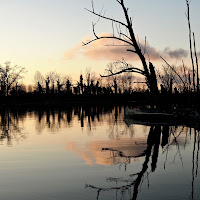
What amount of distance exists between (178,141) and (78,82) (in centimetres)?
11589

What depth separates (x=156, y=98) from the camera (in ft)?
81.4

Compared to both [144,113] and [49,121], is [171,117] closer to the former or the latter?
[144,113]

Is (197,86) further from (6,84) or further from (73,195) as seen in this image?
(6,84)

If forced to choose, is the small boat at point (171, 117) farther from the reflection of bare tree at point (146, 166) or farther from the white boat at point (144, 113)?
the reflection of bare tree at point (146, 166)

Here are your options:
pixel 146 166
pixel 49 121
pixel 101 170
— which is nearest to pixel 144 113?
pixel 49 121

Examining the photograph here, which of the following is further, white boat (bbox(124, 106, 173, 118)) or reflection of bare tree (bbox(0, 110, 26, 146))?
white boat (bbox(124, 106, 173, 118))

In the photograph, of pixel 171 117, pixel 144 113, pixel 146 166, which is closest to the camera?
pixel 146 166

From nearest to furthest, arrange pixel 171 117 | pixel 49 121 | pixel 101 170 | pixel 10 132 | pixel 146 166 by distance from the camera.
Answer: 1. pixel 101 170
2. pixel 146 166
3. pixel 10 132
4. pixel 171 117
5. pixel 49 121

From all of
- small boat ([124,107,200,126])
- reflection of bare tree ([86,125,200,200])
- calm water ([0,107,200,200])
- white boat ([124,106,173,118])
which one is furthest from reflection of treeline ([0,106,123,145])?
reflection of bare tree ([86,125,200,200])

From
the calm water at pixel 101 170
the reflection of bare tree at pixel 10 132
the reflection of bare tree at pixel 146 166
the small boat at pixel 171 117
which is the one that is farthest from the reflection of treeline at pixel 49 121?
the reflection of bare tree at pixel 146 166

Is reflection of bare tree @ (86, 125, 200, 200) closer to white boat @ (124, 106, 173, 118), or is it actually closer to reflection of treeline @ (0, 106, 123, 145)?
reflection of treeline @ (0, 106, 123, 145)

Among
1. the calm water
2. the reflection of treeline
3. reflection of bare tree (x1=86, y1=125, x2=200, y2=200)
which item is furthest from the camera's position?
the reflection of treeline

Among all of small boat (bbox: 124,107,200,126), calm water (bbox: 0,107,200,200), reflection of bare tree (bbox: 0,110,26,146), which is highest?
small boat (bbox: 124,107,200,126)

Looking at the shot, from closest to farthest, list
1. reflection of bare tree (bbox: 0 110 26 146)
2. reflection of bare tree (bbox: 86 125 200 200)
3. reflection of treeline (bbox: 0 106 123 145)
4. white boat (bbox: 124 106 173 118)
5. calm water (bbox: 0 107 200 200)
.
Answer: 1. calm water (bbox: 0 107 200 200)
2. reflection of bare tree (bbox: 86 125 200 200)
3. reflection of bare tree (bbox: 0 110 26 146)
4. reflection of treeline (bbox: 0 106 123 145)
5. white boat (bbox: 124 106 173 118)
